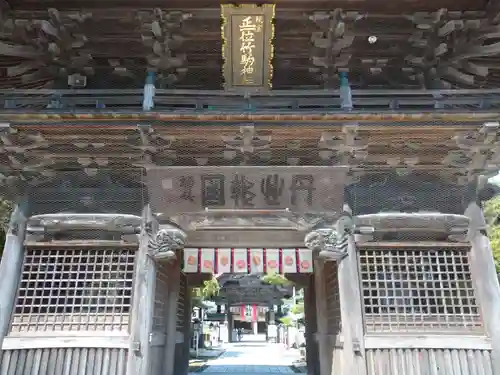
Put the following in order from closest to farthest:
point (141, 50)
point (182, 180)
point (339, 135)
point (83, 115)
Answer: point (83, 115)
point (339, 135)
point (182, 180)
point (141, 50)

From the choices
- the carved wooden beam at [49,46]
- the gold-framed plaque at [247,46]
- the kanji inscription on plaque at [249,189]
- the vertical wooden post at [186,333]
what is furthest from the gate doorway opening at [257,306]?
the carved wooden beam at [49,46]

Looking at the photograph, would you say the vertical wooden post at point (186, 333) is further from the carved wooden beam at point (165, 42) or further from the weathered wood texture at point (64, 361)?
the carved wooden beam at point (165, 42)

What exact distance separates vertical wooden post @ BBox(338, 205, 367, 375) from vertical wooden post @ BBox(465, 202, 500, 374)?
6.41 ft

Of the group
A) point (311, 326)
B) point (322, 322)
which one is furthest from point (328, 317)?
point (311, 326)

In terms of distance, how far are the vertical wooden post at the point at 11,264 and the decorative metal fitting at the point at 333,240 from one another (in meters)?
4.72

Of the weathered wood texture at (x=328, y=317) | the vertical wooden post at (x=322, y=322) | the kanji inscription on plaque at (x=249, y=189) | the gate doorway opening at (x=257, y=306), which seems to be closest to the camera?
the kanji inscription on plaque at (x=249, y=189)

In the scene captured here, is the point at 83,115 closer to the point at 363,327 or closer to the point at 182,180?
the point at 182,180

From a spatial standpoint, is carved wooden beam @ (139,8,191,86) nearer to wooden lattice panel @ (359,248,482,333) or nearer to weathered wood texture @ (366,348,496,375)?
wooden lattice panel @ (359,248,482,333)

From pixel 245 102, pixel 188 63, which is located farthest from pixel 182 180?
pixel 188 63

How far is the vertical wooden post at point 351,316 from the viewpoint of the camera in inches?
222

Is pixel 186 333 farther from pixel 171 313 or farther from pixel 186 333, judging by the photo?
pixel 171 313

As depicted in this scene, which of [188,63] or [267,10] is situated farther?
[188,63]

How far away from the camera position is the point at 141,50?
6773mm

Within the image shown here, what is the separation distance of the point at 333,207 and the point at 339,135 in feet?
3.99
